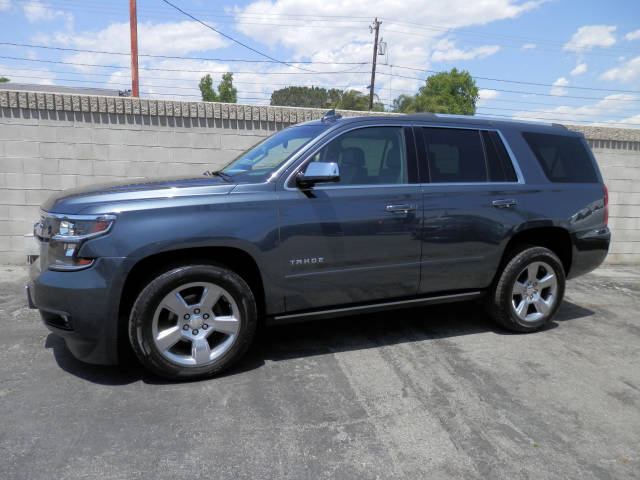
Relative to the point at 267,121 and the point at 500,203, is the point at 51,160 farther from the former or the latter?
the point at 500,203

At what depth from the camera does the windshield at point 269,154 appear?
11.9ft

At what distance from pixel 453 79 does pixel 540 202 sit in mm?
60644

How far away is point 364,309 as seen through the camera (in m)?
3.88

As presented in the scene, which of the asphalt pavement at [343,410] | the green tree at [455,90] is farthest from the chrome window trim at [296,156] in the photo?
the green tree at [455,90]

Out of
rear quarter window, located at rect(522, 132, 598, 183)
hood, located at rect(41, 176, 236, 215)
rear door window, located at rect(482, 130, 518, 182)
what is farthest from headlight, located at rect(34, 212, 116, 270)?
rear quarter window, located at rect(522, 132, 598, 183)

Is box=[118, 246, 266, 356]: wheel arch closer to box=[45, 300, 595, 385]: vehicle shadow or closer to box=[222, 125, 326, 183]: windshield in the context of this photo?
box=[45, 300, 595, 385]: vehicle shadow

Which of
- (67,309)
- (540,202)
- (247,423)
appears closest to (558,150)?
(540,202)

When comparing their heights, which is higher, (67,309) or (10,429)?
(67,309)

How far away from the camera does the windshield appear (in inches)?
143

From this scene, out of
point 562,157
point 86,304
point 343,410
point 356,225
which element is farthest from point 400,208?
point 86,304

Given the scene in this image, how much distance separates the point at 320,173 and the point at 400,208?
758 mm

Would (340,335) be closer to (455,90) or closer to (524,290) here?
(524,290)

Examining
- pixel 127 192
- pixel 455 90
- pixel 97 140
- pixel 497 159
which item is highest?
pixel 455 90

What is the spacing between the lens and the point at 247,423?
2.87 meters
